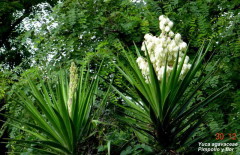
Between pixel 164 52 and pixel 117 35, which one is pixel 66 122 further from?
pixel 117 35

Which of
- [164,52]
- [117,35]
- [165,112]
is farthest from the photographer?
[117,35]

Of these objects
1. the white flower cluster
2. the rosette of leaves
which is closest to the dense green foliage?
the white flower cluster

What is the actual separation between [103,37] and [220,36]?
1442mm

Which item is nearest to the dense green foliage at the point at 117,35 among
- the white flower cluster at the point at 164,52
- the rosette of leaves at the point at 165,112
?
the white flower cluster at the point at 164,52

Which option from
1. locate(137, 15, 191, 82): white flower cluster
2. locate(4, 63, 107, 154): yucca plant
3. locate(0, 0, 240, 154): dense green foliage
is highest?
locate(0, 0, 240, 154): dense green foliage

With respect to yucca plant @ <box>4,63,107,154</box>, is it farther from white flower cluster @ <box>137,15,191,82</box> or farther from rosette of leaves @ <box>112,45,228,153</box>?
white flower cluster @ <box>137,15,191,82</box>

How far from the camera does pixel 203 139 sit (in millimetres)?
1757

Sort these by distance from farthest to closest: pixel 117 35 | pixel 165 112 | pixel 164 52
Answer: pixel 117 35, pixel 164 52, pixel 165 112

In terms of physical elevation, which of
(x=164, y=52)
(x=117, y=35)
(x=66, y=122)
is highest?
(x=117, y=35)

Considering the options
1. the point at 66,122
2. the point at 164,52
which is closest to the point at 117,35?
the point at 164,52

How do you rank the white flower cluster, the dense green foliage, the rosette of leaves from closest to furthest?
the rosette of leaves, the white flower cluster, the dense green foliage

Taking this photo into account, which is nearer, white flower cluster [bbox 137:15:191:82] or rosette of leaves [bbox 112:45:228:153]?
rosette of leaves [bbox 112:45:228:153]

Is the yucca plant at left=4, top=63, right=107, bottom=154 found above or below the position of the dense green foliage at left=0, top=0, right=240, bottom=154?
below

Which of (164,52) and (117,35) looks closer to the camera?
(164,52)
